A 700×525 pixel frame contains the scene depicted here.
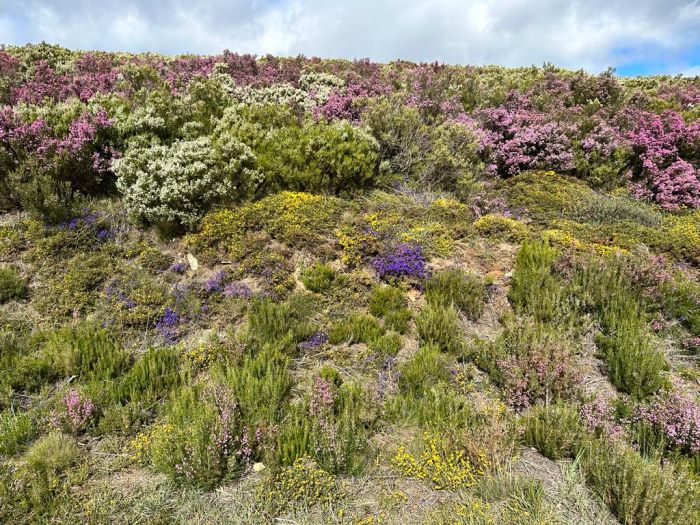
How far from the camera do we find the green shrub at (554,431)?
13.8 ft

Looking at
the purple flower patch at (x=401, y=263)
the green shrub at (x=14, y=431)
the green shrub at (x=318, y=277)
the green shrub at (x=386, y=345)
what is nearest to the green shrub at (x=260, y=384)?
the green shrub at (x=386, y=345)

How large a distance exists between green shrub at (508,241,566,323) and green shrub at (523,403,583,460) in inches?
71.0

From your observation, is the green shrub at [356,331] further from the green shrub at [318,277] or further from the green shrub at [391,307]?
the green shrub at [318,277]

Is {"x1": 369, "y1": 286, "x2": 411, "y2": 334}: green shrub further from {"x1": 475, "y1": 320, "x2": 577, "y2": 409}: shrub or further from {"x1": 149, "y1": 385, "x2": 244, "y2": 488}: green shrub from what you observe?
{"x1": 149, "y1": 385, "x2": 244, "y2": 488}: green shrub

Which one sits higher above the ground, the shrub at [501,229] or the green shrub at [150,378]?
the shrub at [501,229]

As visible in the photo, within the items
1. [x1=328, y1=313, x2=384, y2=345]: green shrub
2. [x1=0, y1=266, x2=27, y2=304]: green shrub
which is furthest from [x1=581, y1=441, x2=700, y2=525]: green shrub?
[x1=0, y1=266, x2=27, y2=304]: green shrub

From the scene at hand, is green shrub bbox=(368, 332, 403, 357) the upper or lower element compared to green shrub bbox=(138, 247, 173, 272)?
lower

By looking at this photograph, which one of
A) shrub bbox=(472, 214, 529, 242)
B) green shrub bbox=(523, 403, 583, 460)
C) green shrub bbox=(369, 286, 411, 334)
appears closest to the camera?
green shrub bbox=(523, 403, 583, 460)

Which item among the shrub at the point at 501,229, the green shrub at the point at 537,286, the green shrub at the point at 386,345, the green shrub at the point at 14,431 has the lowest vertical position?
the green shrub at the point at 14,431

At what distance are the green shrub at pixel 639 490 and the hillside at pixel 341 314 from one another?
0.07 ft

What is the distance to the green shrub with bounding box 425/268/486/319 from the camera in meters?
6.27

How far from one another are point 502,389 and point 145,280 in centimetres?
533

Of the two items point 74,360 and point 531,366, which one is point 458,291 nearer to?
point 531,366

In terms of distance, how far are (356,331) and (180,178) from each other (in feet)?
13.5
